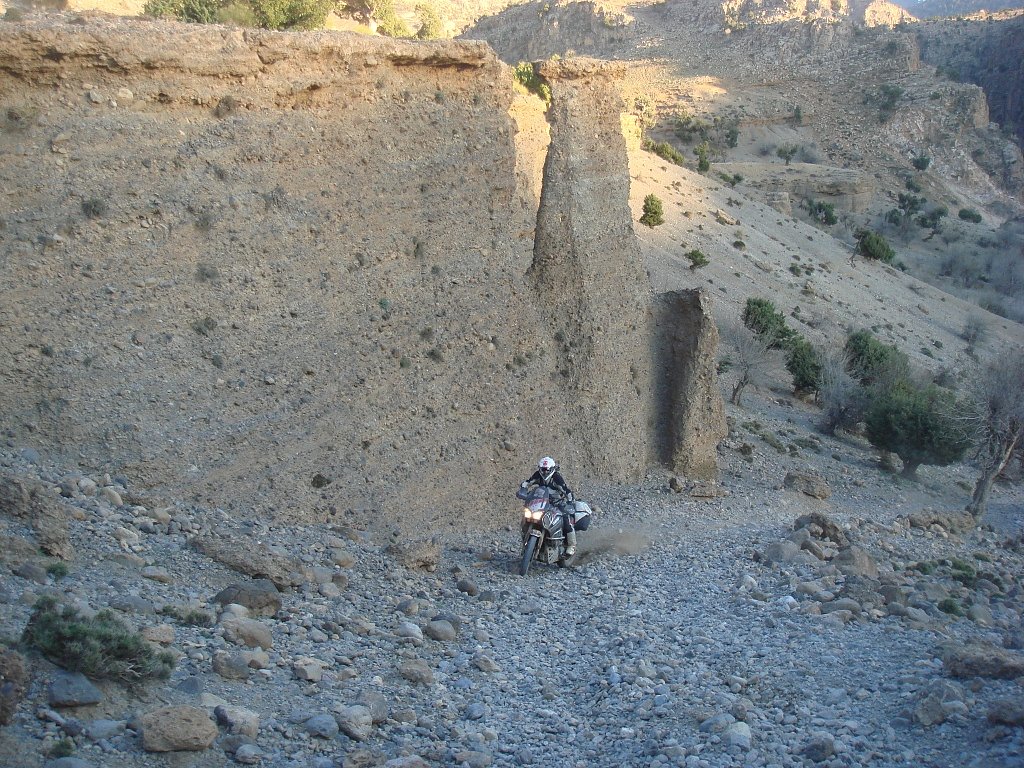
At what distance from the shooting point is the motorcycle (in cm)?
958

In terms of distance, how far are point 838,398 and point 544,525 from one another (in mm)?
15704

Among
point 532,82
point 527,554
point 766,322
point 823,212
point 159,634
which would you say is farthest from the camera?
point 823,212

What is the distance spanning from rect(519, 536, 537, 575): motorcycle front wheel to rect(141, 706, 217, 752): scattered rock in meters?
5.03

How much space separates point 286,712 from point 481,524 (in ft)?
17.9

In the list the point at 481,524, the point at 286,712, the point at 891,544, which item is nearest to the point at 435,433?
the point at 481,524

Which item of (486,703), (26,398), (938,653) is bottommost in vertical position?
(486,703)

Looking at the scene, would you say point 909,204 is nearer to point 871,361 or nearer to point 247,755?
point 871,361

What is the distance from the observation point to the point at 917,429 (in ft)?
67.6

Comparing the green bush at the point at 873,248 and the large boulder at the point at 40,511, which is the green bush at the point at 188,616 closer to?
the large boulder at the point at 40,511

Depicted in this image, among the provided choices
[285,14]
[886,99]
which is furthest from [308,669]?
[886,99]

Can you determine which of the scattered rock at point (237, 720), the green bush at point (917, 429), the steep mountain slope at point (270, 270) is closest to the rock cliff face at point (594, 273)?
the steep mountain slope at point (270, 270)

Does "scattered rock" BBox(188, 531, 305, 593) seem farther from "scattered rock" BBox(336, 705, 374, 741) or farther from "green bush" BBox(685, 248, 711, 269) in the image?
"green bush" BBox(685, 248, 711, 269)

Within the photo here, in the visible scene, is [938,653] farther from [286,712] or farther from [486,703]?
[286,712]

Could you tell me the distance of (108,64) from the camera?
29.8 feet
